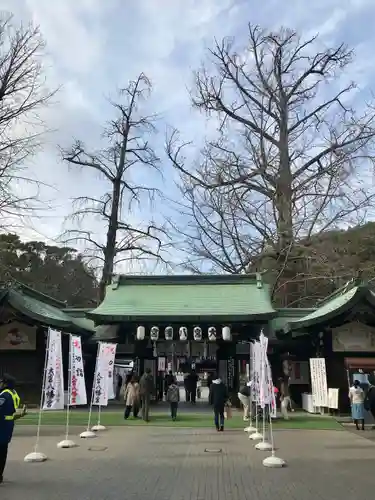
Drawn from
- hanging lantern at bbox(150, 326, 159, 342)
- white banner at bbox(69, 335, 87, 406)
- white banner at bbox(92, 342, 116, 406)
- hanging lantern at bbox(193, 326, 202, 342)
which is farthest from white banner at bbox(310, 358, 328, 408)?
white banner at bbox(69, 335, 87, 406)

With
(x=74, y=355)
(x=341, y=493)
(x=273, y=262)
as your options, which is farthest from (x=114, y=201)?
(x=341, y=493)

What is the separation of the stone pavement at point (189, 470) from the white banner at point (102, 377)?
1.75m

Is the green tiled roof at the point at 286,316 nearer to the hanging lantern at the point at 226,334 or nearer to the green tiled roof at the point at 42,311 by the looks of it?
the hanging lantern at the point at 226,334

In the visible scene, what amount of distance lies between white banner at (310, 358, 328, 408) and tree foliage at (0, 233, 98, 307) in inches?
986

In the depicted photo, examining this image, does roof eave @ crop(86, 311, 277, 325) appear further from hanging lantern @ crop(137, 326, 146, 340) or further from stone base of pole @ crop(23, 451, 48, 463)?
stone base of pole @ crop(23, 451, 48, 463)

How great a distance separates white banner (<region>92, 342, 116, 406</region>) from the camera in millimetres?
16156

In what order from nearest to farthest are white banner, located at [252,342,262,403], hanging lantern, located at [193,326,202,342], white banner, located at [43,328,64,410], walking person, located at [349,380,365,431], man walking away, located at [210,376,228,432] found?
white banner, located at [43,328,64,410], white banner, located at [252,342,262,403], man walking away, located at [210,376,228,432], walking person, located at [349,380,365,431], hanging lantern, located at [193,326,202,342]

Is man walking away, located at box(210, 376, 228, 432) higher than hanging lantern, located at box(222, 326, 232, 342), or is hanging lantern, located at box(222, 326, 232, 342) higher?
hanging lantern, located at box(222, 326, 232, 342)

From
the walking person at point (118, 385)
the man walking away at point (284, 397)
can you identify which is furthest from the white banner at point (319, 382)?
the walking person at point (118, 385)

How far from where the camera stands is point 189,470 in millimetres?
9781

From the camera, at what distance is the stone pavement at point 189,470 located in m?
7.91

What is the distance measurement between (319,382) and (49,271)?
30.8 meters

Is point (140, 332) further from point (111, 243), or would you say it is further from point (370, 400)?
point (111, 243)

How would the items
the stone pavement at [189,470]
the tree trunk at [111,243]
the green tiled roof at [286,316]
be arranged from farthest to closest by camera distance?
the tree trunk at [111,243] < the green tiled roof at [286,316] < the stone pavement at [189,470]
